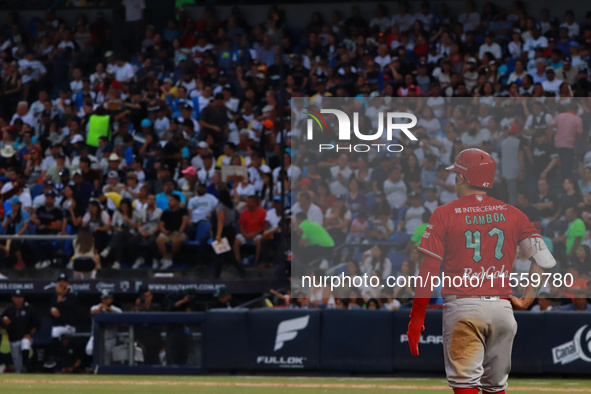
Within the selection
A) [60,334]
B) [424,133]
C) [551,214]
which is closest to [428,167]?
[424,133]

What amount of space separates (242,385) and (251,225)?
14.3 feet

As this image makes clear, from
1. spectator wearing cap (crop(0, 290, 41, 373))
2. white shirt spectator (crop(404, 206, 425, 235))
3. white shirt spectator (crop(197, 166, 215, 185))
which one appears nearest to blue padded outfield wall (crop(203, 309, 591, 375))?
white shirt spectator (crop(404, 206, 425, 235))

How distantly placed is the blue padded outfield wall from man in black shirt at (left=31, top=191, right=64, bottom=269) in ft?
14.5

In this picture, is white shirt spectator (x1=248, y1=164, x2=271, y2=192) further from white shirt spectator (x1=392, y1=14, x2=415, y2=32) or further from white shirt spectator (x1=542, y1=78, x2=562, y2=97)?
white shirt spectator (x1=392, y1=14, x2=415, y2=32)

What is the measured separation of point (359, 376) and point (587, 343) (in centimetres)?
346

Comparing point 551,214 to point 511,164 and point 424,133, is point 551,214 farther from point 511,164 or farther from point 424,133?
point 424,133

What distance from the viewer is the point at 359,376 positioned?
15.6 m

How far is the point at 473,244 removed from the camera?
6719 millimetres

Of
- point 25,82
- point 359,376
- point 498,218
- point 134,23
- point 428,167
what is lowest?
A: point 359,376

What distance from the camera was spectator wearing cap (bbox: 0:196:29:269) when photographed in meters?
18.8

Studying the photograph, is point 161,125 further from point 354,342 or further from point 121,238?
point 354,342

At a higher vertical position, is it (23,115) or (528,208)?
(23,115)

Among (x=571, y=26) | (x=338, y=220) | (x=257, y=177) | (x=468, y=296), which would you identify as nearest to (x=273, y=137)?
(x=257, y=177)

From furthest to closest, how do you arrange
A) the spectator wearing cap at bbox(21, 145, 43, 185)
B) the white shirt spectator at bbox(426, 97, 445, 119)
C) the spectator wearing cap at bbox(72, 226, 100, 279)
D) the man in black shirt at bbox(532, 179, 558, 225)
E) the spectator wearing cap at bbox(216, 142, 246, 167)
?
the spectator wearing cap at bbox(21, 145, 43, 185)
the spectator wearing cap at bbox(216, 142, 246, 167)
the spectator wearing cap at bbox(72, 226, 100, 279)
the white shirt spectator at bbox(426, 97, 445, 119)
the man in black shirt at bbox(532, 179, 558, 225)
